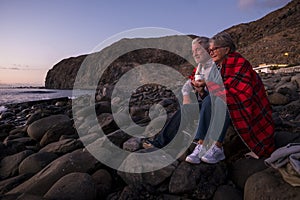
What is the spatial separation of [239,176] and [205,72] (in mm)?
1431

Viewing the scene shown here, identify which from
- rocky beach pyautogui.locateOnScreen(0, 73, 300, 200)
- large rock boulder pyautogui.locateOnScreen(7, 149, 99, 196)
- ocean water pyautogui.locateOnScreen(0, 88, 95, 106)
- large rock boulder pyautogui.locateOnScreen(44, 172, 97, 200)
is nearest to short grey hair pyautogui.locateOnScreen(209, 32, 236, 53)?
rocky beach pyautogui.locateOnScreen(0, 73, 300, 200)

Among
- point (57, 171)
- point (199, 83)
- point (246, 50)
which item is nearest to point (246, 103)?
point (199, 83)

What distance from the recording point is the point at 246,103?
283 centimetres

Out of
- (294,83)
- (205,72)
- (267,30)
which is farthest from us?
(267,30)

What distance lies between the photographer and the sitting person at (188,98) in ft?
10.7

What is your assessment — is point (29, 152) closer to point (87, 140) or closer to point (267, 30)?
point (87, 140)

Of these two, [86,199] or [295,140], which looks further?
[295,140]

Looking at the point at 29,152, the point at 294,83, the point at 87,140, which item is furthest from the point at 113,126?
the point at 294,83

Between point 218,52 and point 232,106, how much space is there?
76 centimetres

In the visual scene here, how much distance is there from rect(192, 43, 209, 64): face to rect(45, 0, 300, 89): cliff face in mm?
140

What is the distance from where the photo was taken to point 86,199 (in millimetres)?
2900

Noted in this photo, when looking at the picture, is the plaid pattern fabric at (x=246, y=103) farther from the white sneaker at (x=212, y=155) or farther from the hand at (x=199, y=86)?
the white sneaker at (x=212, y=155)

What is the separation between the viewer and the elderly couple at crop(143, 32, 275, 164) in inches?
112

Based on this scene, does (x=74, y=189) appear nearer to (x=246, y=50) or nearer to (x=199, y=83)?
(x=199, y=83)
